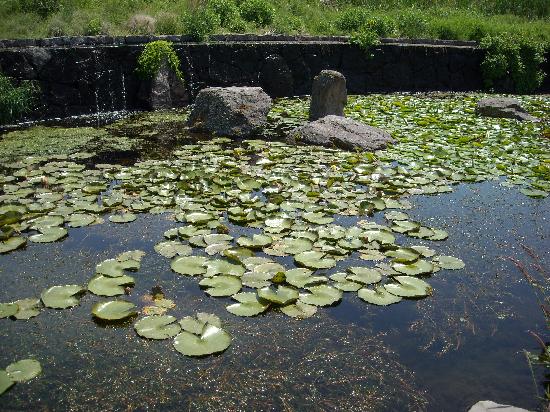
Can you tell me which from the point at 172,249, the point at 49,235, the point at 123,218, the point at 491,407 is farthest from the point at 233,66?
the point at 491,407

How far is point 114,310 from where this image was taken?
A: 2.82 meters

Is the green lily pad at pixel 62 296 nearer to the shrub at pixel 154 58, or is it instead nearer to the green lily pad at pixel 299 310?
the green lily pad at pixel 299 310

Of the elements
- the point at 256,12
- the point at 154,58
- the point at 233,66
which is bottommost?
the point at 233,66

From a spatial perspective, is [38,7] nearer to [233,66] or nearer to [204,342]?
[233,66]

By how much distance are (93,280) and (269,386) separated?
4.35 ft

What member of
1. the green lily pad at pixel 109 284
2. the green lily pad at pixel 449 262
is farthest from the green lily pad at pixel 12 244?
the green lily pad at pixel 449 262


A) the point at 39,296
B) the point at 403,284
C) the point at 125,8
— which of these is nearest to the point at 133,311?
the point at 39,296

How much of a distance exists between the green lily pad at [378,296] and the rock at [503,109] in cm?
627

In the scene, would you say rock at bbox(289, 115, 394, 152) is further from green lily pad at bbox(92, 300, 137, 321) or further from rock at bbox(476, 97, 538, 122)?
green lily pad at bbox(92, 300, 137, 321)

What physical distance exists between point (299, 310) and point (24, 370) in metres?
1.34

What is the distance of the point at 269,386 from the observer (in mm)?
2312

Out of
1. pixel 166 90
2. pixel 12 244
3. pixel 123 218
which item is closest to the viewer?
pixel 12 244

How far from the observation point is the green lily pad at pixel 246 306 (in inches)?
111

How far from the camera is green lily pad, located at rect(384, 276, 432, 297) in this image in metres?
3.03
